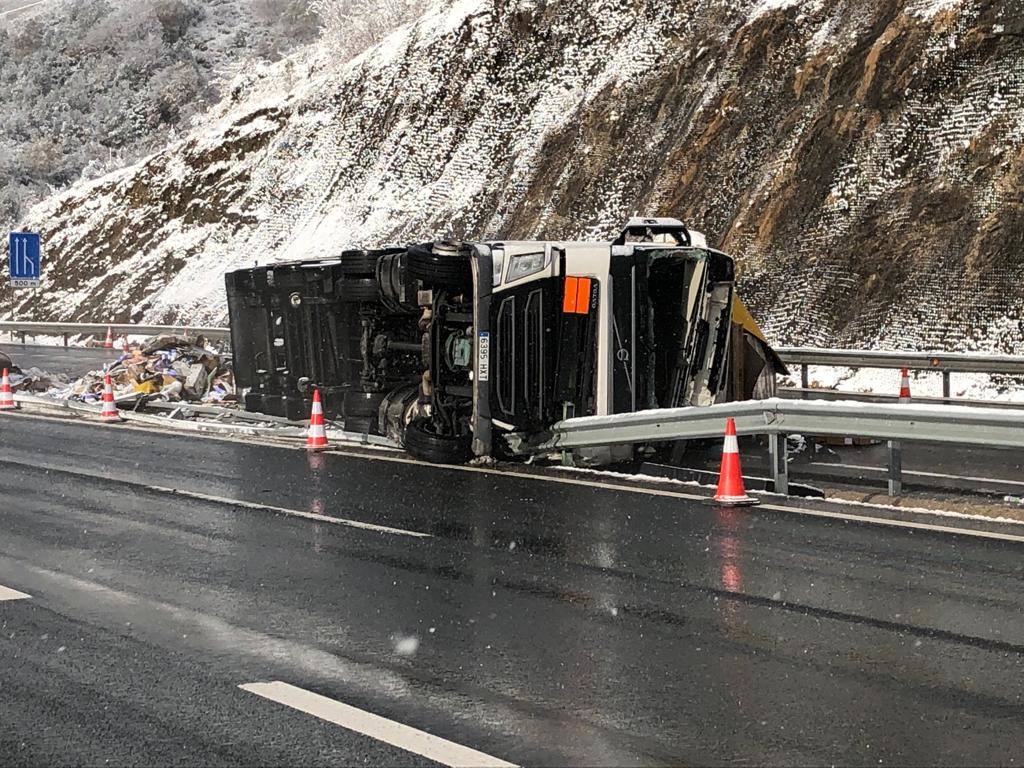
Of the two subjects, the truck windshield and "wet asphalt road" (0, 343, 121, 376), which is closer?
→ the truck windshield

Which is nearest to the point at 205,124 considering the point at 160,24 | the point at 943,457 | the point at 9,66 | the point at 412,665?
the point at 160,24

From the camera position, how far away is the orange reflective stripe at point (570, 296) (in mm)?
13297

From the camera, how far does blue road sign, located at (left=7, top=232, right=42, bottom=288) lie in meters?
34.0

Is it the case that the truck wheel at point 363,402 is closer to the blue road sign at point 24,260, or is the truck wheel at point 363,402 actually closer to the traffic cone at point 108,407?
the traffic cone at point 108,407

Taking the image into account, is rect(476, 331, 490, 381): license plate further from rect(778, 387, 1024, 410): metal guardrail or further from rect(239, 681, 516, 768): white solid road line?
rect(778, 387, 1024, 410): metal guardrail

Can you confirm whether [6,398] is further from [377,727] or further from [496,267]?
[377,727]

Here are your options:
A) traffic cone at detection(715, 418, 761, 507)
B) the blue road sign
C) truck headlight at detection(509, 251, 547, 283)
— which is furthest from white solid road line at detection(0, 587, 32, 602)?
the blue road sign

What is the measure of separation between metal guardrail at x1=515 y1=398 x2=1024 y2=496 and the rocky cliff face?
1209 cm

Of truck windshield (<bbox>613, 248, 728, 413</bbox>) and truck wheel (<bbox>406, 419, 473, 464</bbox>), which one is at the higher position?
truck windshield (<bbox>613, 248, 728, 413</bbox>)

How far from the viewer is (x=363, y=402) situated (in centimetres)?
1598

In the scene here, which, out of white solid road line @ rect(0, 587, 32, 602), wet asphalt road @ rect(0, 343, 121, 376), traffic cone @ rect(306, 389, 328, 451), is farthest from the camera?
wet asphalt road @ rect(0, 343, 121, 376)

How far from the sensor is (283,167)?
4381 centimetres

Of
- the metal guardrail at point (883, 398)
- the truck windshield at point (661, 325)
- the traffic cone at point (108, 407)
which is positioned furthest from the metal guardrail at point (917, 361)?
the traffic cone at point (108, 407)

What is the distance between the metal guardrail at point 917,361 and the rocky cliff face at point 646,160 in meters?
2.13
